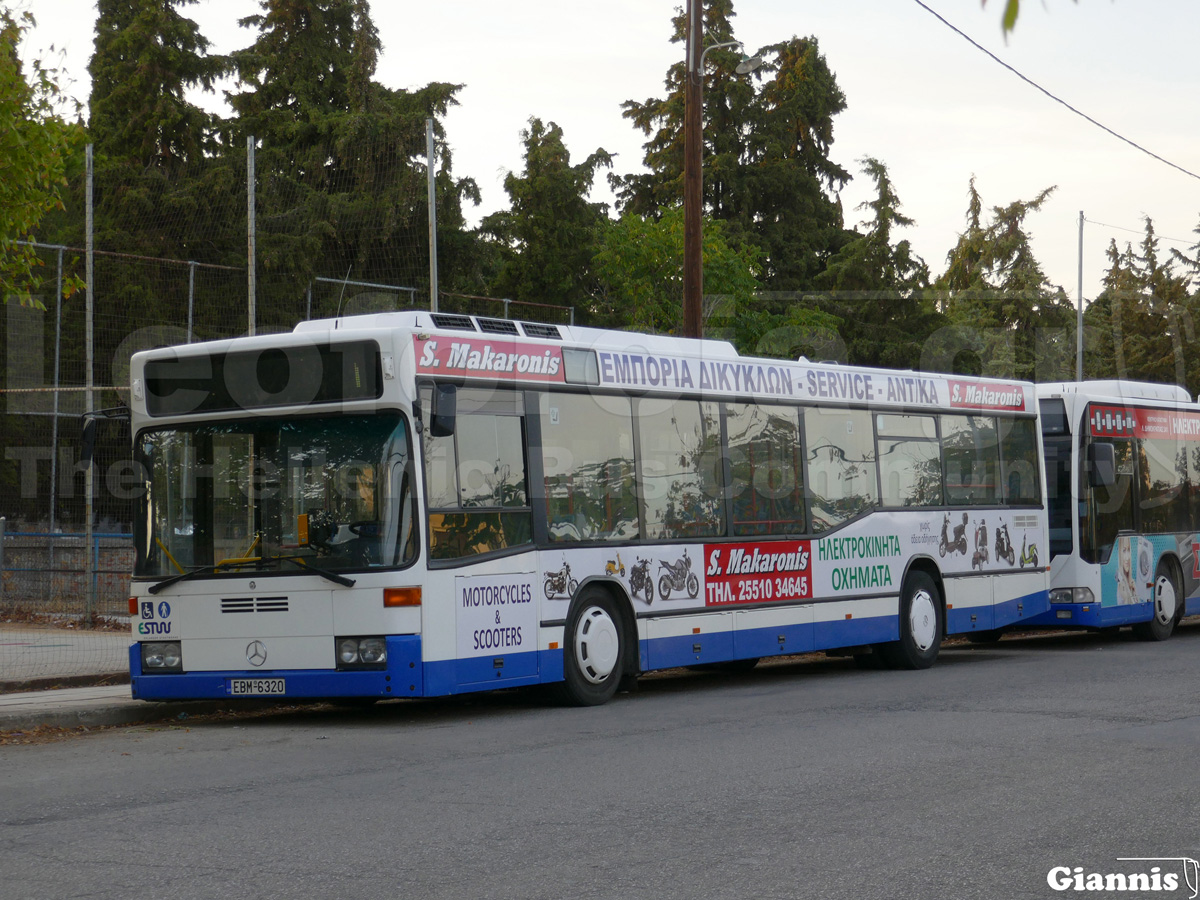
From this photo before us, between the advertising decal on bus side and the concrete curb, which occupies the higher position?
the advertising decal on bus side

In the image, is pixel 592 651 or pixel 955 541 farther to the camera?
pixel 955 541

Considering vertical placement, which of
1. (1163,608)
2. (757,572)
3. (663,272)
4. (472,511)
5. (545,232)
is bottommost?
(1163,608)

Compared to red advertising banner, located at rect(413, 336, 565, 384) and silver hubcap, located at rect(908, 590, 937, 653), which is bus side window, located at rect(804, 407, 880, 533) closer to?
silver hubcap, located at rect(908, 590, 937, 653)

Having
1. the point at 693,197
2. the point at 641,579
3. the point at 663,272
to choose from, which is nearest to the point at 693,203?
the point at 693,197

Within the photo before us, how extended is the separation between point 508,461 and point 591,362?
4.74 feet

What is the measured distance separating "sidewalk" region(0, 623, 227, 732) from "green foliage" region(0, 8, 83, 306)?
3.18 meters

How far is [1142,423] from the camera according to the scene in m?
20.7

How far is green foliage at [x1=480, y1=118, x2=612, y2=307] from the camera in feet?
155

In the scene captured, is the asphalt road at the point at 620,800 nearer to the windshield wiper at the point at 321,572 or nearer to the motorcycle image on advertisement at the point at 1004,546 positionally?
the windshield wiper at the point at 321,572

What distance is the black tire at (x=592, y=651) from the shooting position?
12242 mm

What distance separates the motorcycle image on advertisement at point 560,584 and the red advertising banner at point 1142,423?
9912mm

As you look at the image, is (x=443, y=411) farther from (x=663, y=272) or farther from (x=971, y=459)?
(x=663, y=272)

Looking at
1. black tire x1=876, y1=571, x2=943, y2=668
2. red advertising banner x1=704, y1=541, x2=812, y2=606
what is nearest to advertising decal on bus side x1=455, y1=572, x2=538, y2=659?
red advertising banner x1=704, y1=541, x2=812, y2=606

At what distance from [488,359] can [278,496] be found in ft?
6.35
